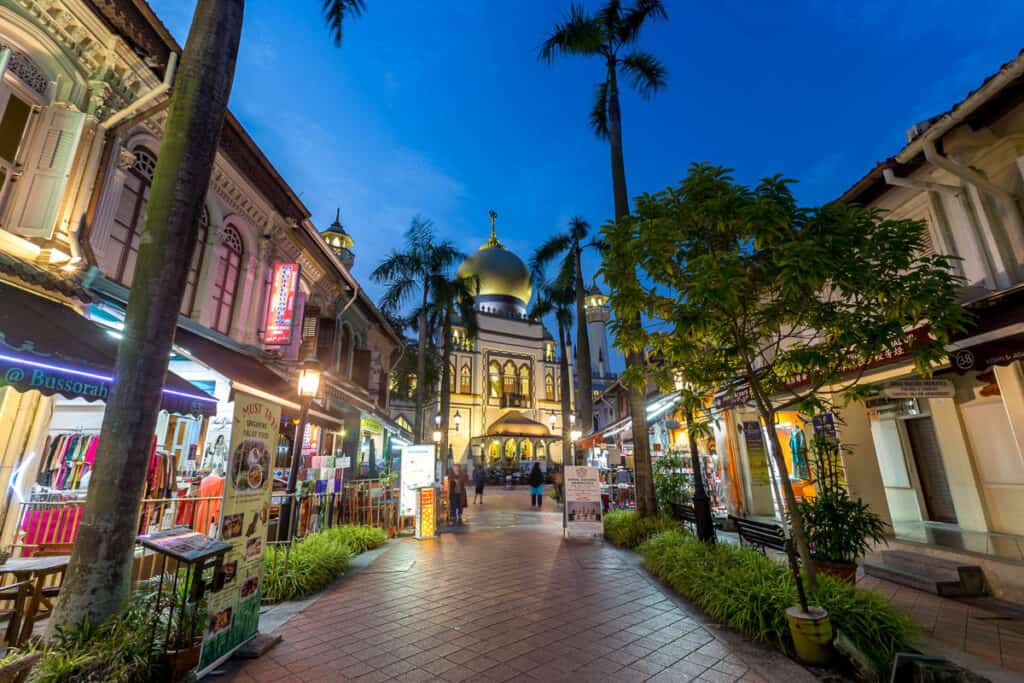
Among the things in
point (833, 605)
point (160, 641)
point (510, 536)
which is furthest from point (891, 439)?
point (160, 641)

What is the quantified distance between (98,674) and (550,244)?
18613 mm

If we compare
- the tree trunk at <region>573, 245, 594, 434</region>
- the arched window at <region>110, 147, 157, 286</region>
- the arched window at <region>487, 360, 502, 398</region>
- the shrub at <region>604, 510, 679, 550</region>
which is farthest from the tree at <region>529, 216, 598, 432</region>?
the arched window at <region>487, 360, 502, 398</region>

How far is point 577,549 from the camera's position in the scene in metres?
9.98

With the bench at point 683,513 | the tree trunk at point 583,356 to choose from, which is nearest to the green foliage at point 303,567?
the bench at point 683,513

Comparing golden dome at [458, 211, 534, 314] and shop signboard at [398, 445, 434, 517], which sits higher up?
golden dome at [458, 211, 534, 314]

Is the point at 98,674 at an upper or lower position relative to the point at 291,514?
lower

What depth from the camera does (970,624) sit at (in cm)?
515

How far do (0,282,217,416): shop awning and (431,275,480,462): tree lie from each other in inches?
509

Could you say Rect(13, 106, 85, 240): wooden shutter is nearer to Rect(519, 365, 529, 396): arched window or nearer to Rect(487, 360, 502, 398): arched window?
Rect(487, 360, 502, 398): arched window

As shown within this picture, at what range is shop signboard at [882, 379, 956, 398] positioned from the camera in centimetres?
761

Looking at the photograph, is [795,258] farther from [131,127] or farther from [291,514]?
[131,127]

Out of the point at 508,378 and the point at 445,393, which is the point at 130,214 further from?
the point at 508,378

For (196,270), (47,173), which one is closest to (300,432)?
(196,270)

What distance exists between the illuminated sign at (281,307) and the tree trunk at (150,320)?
687cm
